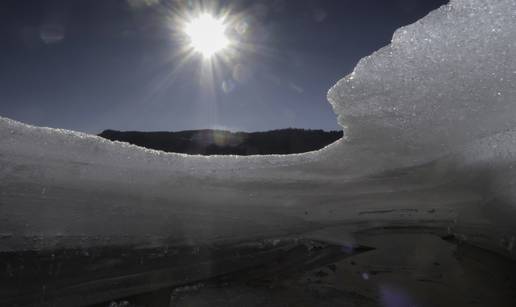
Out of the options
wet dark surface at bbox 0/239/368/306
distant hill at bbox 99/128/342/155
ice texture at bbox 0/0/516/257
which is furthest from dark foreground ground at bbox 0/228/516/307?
distant hill at bbox 99/128/342/155

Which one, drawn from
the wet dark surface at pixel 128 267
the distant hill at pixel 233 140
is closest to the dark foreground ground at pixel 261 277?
the wet dark surface at pixel 128 267

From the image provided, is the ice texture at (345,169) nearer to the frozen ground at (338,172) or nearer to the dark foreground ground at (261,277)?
the frozen ground at (338,172)

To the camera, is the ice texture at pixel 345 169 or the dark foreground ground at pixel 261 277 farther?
the ice texture at pixel 345 169

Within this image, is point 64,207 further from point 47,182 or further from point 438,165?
point 438,165

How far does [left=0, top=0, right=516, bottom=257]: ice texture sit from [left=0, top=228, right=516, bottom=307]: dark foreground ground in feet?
0.72

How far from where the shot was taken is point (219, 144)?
3125 cm

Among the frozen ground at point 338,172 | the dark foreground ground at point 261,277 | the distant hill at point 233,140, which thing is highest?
the distant hill at point 233,140

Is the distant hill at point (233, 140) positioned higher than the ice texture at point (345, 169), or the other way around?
the distant hill at point (233, 140)

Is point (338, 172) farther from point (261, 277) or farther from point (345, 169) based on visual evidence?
point (261, 277)

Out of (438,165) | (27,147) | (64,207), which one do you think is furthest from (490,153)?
(27,147)

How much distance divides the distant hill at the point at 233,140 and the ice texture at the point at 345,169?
90.0ft

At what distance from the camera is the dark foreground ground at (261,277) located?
4.03ft

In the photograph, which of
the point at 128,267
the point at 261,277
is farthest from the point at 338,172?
the point at 128,267

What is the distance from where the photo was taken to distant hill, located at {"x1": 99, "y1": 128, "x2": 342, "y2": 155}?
100 ft
